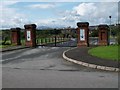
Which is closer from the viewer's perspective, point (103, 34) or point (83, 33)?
point (83, 33)

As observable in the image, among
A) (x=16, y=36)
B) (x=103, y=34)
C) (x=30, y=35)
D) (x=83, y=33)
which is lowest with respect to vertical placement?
(x=16, y=36)

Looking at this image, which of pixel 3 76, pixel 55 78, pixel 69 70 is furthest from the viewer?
pixel 69 70

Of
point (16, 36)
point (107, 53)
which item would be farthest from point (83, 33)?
point (107, 53)

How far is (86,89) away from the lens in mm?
9430

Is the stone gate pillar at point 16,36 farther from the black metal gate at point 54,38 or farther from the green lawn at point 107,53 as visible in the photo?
A: the green lawn at point 107,53

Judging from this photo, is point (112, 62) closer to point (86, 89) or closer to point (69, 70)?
point (69, 70)

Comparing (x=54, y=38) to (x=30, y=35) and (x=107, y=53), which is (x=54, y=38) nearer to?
(x=30, y=35)

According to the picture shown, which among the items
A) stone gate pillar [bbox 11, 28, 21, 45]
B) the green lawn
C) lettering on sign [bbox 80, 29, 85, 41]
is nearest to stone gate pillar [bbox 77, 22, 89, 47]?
lettering on sign [bbox 80, 29, 85, 41]

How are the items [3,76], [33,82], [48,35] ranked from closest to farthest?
1. [33,82]
2. [3,76]
3. [48,35]

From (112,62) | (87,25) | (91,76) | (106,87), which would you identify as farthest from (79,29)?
(106,87)

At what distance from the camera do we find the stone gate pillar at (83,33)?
3067cm

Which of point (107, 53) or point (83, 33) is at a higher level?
point (83, 33)

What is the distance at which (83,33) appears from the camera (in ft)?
101

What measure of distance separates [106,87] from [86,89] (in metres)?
0.78
